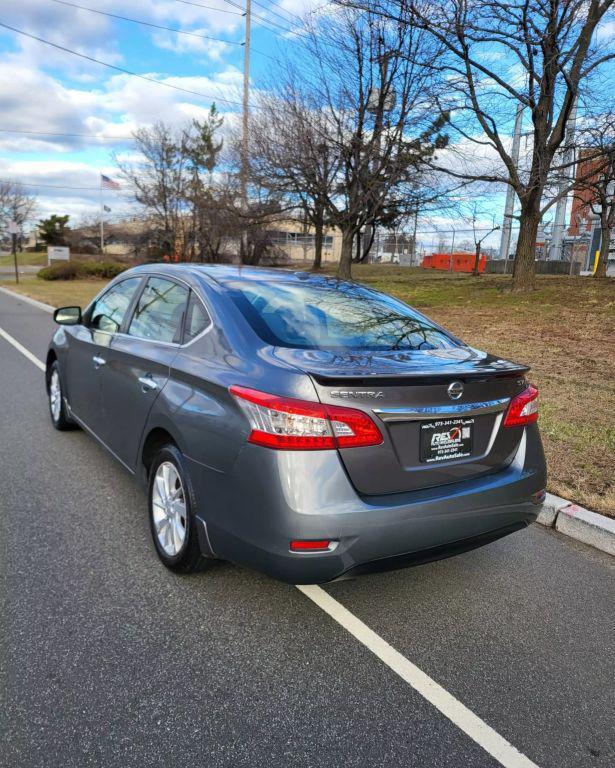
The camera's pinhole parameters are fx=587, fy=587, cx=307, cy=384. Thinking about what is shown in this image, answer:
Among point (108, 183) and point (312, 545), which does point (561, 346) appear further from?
point (108, 183)

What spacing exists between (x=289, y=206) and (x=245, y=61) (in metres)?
8.23

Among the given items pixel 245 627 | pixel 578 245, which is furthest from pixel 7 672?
pixel 578 245

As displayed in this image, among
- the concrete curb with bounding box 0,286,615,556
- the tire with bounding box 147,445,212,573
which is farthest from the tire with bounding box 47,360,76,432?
the concrete curb with bounding box 0,286,615,556

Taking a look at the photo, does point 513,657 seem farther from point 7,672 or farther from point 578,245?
point 578,245

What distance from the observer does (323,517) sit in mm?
2389

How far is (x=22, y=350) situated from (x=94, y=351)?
22.2 feet

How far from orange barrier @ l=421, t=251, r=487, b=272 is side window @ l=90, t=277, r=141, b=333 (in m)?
33.7

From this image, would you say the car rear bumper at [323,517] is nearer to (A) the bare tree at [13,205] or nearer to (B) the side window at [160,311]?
(B) the side window at [160,311]

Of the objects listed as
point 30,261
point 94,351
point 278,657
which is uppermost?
point 94,351

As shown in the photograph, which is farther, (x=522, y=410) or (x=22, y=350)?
(x=22, y=350)

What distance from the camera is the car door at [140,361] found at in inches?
132

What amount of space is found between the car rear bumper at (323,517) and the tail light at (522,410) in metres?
0.36

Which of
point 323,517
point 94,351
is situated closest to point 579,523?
point 323,517

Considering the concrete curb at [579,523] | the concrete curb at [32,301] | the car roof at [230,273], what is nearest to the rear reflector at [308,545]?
the car roof at [230,273]
